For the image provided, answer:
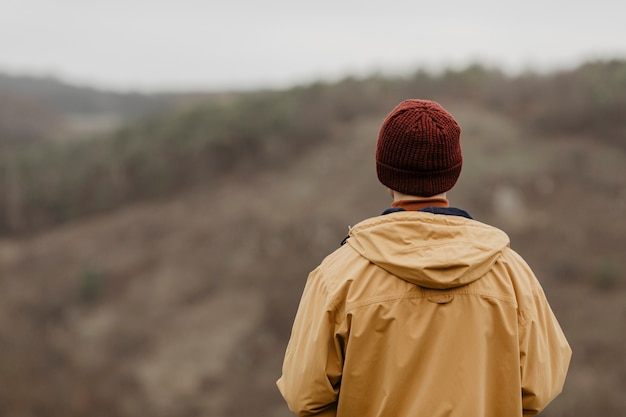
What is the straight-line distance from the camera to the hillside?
11703 millimetres

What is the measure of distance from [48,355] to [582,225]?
11015 millimetres

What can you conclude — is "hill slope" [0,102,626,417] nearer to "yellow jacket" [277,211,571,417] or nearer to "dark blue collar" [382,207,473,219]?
"yellow jacket" [277,211,571,417]

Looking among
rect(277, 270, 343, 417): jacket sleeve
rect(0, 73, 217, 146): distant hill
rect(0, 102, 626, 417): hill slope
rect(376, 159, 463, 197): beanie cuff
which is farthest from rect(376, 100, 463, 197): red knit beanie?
rect(0, 73, 217, 146): distant hill

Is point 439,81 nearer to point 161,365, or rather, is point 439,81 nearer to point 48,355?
point 161,365

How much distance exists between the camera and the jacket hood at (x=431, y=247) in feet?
5.34

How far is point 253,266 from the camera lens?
16.9 metres

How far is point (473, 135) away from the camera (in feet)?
61.0

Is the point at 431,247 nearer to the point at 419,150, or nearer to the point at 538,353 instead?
the point at 419,150

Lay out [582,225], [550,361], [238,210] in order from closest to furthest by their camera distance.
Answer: [550,361], [582,225], [238,210]

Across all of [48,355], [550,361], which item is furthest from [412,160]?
[48,355]

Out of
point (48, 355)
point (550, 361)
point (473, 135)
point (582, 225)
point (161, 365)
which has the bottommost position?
point (161, 365)

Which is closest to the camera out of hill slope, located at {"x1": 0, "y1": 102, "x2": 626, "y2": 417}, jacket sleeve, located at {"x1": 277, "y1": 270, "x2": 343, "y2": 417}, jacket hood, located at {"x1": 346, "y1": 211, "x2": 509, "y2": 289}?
jacket hood, located at {"x1": 346, "y1": 211, "x2": 509, "y2": 289}

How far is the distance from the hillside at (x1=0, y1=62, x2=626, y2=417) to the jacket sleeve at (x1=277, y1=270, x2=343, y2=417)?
885 cm

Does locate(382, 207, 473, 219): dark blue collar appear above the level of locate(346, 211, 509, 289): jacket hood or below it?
above
